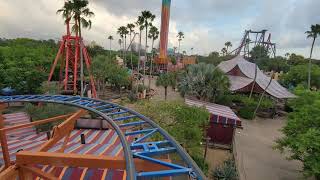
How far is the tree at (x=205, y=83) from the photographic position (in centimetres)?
2775

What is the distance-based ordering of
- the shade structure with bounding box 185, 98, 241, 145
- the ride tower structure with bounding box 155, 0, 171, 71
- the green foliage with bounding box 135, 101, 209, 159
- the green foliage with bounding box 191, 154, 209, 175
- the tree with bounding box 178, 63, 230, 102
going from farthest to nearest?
the ride tower structure with bounding box 155, 0, 171, 71
the tree with bounding box 178, 63, 230, 102
the shade structure with bounding box 185, 98, 241, 145
the green foliage with bounding box 191, 154, 209, 175
the green foliage with bounding box 135, 101, 209, 159

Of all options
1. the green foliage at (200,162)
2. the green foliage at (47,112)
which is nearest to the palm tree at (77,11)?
the green foliage at (47,112)

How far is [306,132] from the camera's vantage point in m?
13.1

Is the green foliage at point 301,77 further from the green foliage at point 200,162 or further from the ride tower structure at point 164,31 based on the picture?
the green foliage at point 200,162

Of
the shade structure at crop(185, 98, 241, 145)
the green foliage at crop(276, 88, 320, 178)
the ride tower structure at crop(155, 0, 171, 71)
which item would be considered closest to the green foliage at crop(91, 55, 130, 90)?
the shade structure at crop(185, 98, 241, 145)

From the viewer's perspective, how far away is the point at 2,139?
30.1ft

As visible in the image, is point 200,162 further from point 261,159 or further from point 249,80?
point 249,80

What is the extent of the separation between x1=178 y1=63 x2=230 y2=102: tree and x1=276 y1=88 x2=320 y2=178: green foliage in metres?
11.8

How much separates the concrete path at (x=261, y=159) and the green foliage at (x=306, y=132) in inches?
97.3

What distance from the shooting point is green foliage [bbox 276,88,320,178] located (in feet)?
39.4

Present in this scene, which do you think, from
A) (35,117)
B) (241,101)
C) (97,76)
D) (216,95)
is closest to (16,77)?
(97,76)

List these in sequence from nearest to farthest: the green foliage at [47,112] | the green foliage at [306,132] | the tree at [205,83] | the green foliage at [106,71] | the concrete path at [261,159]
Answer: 1. the green foliage at [306,132]
2. the concrete path at [261,159]
3. the green foliage at [47,112]
4. the tree at [205,83]
5. the green foliage at [106,71]

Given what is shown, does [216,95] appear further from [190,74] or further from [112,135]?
[112,135]

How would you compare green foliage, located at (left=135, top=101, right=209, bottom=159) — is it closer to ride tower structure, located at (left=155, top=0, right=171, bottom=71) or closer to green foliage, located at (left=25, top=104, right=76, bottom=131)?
green foliage, located at (left=25, top=104, right=76, bottom=131)
